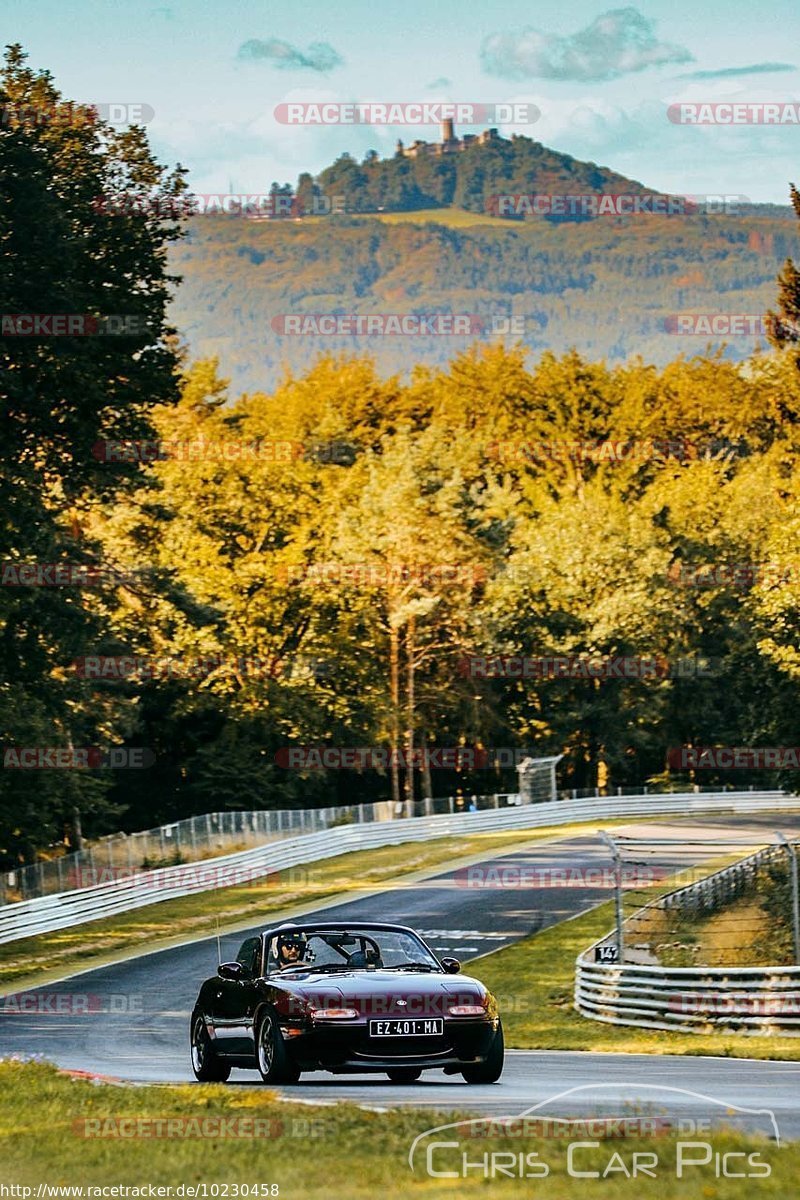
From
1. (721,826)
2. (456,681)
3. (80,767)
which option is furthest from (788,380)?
(80,767)

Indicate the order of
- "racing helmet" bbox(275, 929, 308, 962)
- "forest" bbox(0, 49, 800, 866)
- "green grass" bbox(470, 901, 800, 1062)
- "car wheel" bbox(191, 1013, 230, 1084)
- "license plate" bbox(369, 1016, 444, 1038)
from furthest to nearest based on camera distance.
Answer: "forest" bbox(0, 49, 800, 866), "green grass" bbox(470, 901, 800, 1062), "car wheel" bbox(191, 1013, 230, 1084), "racing helmet" bbox(275, 929, 308, 962), "license plate" bbox(369, 1016, 444, 1038)

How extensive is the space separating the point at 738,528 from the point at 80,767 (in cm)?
4461

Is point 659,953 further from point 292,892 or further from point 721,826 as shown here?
point 721,826

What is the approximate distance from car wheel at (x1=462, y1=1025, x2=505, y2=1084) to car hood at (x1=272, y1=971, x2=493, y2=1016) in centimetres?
50

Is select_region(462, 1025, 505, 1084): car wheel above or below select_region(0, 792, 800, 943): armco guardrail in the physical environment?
above

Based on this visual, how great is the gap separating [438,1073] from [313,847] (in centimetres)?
Answer: 4024

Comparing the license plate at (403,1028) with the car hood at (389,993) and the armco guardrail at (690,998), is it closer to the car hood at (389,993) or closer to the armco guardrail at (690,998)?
the car hood at (389,993)

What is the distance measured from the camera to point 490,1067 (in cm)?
1464

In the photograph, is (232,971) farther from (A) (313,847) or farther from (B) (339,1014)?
(A) (313,847)

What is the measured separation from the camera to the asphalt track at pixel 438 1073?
1338cm

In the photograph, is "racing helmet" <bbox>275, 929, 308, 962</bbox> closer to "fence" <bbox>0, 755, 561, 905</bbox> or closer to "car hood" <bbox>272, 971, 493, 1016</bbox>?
"car hood" <bbox>272, 971, 493, 1016</bbox>

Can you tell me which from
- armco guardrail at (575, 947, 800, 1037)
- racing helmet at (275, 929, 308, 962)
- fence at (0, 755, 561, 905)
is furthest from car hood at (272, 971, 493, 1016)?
fence at (0, 755, 561, 905)

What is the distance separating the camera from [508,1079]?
15641 mm

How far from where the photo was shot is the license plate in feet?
45.4
